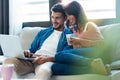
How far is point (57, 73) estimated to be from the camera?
6.00 ft

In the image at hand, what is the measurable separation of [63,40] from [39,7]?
4.54 ft

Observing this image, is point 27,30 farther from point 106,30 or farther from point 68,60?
point 68,60

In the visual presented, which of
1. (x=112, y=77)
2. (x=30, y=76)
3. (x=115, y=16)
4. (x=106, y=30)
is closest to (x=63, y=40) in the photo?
(x=106, y=30)

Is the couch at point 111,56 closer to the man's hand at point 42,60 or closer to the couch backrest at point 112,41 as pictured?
the couch backrest at point 112,41

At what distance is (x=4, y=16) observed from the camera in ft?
11.6

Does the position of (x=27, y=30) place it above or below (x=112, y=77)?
above

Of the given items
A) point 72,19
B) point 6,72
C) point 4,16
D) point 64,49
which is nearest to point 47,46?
point 64,49

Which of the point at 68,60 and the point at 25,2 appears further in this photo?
the point at 25,2

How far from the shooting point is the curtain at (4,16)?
11.6 feet

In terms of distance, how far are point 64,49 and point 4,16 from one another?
5.13 feet

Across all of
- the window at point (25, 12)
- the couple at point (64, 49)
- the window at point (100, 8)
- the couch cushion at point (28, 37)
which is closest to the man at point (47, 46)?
the couple at point (64, 49)

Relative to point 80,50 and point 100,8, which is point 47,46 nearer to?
point 80,50

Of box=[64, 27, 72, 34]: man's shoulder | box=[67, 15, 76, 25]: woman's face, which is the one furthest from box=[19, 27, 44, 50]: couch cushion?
box=[67, 15, 76, 25]: woman's face

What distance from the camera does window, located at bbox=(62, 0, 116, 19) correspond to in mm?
3088
